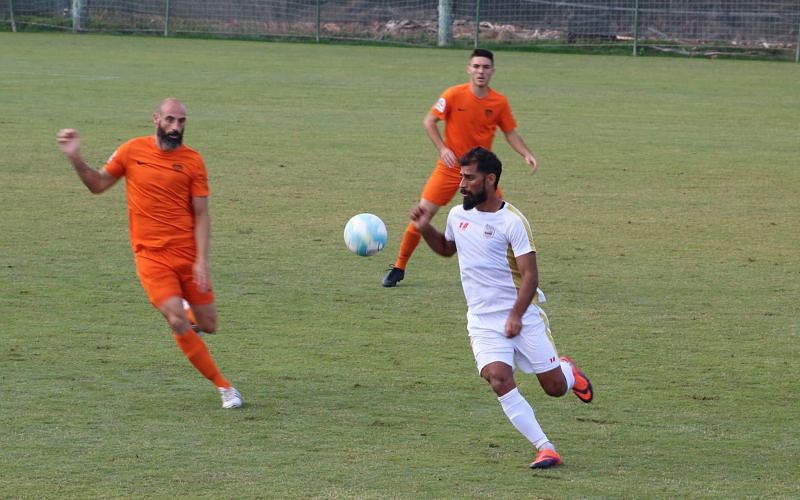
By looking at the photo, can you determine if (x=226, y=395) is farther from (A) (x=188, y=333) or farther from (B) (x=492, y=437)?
(B) (x=492, y=437)

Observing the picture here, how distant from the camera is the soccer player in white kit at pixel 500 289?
7281 millimetres

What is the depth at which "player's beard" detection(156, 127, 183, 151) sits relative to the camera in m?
8.31

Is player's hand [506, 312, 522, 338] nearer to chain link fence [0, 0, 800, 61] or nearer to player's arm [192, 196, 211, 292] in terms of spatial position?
player's arm [192, 196, 211, 292]

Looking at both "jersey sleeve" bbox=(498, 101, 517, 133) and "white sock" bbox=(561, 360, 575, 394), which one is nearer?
"white sock" bbox=(561, 360, 575, 394)

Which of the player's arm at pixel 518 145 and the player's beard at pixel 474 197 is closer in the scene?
the player's beard at pixel 474 197

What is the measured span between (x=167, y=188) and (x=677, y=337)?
437 centimetres

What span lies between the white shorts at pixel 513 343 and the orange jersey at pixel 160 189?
212cm

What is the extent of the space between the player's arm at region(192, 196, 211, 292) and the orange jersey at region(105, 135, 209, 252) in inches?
2.0

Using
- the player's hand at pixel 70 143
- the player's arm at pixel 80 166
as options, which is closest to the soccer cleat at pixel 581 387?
the player's arm at pixel 80 166

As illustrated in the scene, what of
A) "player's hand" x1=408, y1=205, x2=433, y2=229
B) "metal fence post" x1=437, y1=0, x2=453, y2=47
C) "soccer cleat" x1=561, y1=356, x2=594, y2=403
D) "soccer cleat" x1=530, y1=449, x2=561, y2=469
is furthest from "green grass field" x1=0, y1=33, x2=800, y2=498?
"metal fence post" x1=437, y1=0, x2=453, y2=47

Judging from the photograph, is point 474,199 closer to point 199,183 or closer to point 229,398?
point 199,183

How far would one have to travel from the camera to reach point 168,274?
830 cm

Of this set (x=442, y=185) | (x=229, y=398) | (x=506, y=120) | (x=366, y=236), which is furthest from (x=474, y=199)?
(x=506, y=120)

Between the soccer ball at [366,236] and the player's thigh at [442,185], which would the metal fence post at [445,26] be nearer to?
the player's thigh at [442,185]
